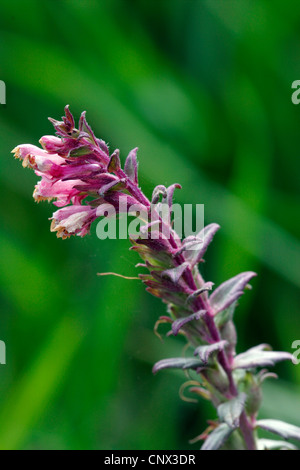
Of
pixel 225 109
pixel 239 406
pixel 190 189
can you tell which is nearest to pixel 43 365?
pixel 190 189

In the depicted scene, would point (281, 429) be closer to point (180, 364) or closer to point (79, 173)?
point (180, 364)

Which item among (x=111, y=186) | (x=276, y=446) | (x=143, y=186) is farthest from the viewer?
(x=143, y=186)

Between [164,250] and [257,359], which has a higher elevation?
[164,250]

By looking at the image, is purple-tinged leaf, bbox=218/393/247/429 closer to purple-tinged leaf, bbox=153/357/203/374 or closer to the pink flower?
purple-tinged leaf, bbox=153/357/203/374

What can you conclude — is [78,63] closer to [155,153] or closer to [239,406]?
[155,153]

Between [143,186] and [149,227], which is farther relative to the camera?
[143,186]

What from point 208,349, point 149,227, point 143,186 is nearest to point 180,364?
point 208,349

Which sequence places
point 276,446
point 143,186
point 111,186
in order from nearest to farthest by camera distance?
point 111,186 < point 276,446 < point 143,186
